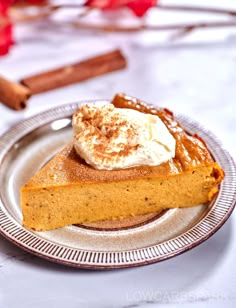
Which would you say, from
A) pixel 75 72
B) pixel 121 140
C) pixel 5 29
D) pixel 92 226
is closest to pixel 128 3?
pixel 75 72

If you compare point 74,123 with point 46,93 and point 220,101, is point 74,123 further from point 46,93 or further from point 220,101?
point 220,101

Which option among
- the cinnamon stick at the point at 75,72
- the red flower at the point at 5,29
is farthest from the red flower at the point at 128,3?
the red flower at the point at 5,29

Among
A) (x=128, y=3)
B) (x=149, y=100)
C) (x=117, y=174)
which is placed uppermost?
(x=128, y=3)

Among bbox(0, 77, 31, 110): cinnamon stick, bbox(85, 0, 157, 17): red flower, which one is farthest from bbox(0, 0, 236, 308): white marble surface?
bbox(85, 0, 157, 17): red flower

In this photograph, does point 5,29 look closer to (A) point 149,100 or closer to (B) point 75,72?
(B) point 75,72

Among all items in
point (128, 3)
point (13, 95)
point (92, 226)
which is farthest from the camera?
point (128, 3)

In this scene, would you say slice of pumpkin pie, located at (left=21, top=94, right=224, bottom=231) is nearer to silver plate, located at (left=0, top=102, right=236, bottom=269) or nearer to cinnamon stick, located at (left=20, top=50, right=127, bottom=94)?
silver plate, located at (left=0, top=102, right=236, bottom=269)
